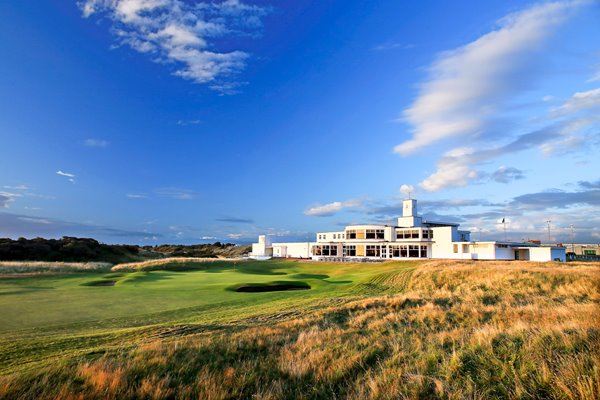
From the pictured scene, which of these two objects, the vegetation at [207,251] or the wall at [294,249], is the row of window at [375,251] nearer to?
the wall at [294,249]

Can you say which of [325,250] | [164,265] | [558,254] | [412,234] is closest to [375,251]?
[412,234]

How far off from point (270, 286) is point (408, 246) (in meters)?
37.1

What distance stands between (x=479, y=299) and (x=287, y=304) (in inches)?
347

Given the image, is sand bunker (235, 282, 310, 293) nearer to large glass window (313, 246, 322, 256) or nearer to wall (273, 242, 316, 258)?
large glass window (313, 246, 322, 256)

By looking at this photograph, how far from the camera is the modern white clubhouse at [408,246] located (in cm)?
4943

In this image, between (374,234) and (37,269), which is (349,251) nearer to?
(374,234)

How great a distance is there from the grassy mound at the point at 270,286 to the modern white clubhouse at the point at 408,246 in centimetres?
2835

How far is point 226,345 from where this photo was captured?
7.84 meters

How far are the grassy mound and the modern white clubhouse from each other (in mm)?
28349

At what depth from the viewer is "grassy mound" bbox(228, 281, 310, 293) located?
23.0m

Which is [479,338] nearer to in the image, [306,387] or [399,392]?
[399,392]

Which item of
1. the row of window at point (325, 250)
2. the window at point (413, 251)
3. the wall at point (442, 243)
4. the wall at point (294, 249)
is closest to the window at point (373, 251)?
the window at point (413, 251)

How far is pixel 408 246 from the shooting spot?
56.8 meters

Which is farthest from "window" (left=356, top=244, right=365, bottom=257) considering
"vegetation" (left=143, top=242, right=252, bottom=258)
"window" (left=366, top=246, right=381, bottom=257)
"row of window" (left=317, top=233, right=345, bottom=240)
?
"vegetation" (left=143, top=242, right=252, bottom=258)
